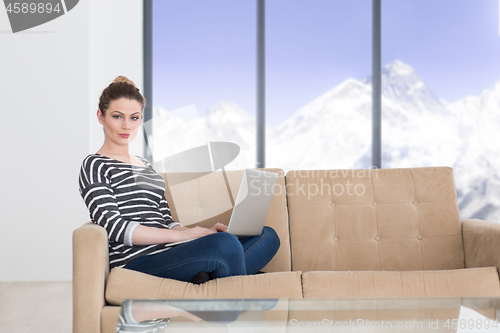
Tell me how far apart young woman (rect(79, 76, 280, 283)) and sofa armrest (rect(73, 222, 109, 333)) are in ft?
0.22

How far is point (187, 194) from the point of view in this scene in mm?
1750

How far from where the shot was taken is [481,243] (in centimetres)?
153

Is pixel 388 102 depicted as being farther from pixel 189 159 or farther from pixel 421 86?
pixel 189 159

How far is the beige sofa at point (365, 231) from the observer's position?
4.42ft

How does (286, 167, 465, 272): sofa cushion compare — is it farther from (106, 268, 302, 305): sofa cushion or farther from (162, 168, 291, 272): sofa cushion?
(106, 268, 302, 305): sofa cushion

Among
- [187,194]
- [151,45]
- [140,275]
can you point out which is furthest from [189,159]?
[151,45]

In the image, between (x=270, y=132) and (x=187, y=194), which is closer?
(x=187, y=194)

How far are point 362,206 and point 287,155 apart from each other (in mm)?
1518

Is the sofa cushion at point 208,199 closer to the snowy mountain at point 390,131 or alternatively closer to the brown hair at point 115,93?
the brown hair at point 115,93

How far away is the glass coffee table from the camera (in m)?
0.81

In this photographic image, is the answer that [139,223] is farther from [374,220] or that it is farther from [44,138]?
[44,138]

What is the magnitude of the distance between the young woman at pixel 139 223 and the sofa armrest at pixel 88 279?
67 mm

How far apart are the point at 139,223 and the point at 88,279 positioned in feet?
0.78
